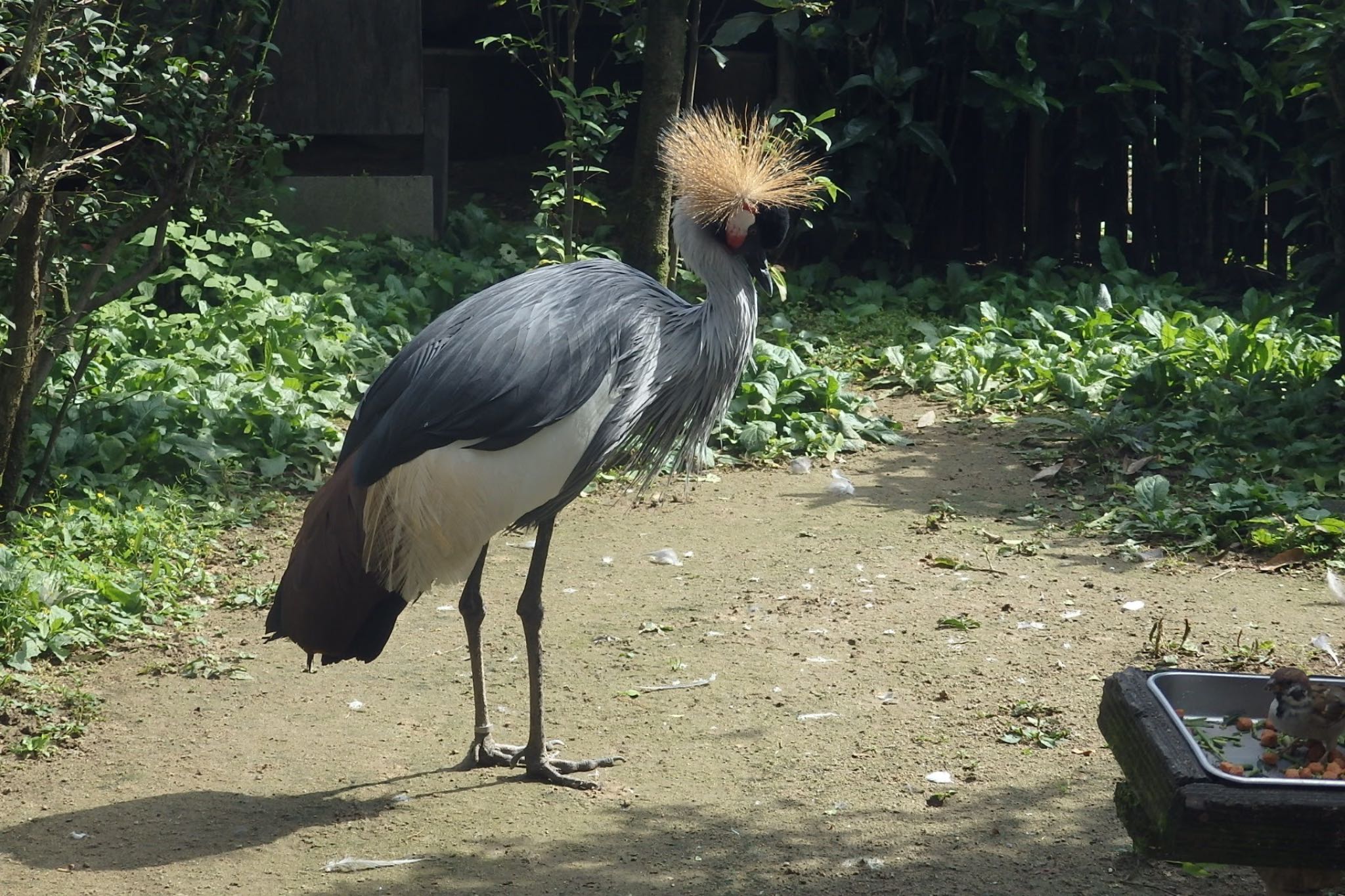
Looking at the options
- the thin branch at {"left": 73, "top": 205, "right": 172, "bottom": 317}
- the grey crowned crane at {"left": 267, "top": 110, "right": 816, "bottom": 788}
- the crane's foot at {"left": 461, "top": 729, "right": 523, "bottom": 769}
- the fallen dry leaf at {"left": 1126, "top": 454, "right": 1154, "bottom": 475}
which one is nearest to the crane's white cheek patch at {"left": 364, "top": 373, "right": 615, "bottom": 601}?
the grey crowned crane at {"left": 267, "top": 110, "right": 816, "bottom": 788}

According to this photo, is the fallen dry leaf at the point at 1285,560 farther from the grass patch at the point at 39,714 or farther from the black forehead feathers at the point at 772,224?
the grass patch at the point at 39,714

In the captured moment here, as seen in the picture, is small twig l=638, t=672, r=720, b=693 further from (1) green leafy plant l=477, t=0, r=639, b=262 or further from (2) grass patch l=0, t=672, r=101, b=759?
(1) green leafy plant l=477, t=0, r=639, b=262

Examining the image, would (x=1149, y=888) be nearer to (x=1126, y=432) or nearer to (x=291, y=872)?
(x=291, y=872)

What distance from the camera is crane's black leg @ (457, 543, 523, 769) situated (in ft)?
12.3

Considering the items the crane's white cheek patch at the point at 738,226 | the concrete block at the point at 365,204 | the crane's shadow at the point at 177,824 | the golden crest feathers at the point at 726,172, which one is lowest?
the crane's shadow at the point at 177,824

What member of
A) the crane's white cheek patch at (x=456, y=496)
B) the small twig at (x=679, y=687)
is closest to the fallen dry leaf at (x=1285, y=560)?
the small twig at (x=679, y=687)

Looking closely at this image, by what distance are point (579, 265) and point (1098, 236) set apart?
634cm

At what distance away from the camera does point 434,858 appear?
3270mm

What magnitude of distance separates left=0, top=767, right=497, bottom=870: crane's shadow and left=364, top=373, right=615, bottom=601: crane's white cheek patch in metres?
0.56

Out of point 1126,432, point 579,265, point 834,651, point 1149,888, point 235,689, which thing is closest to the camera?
point 1149,888

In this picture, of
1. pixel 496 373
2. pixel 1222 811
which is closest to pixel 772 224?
pixel 496 373

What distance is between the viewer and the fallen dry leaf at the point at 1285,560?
4.92 metres

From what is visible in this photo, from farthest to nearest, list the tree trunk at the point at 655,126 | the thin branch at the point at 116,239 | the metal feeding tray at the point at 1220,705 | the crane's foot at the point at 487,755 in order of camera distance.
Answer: the tree trunk at the point at 655,126 < the thin branch at the point at 116,239 < the crane's foot at the point at 487,755 < the metal feeding tray at the point at 1220,705

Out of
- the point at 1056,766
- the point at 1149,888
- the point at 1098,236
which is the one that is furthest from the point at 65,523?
the point at 1098,236
